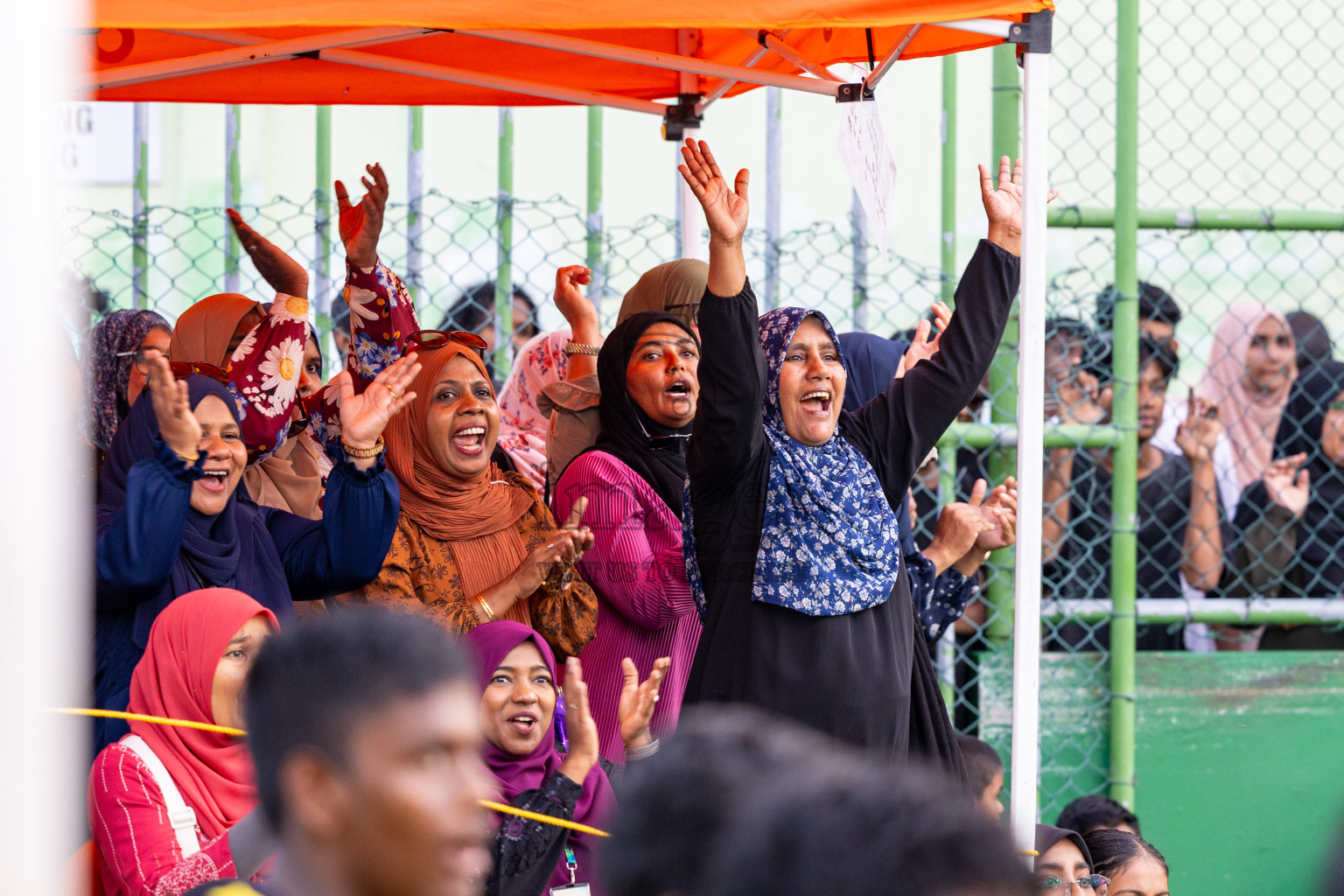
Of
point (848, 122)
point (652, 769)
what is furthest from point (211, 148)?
point (652, 769)

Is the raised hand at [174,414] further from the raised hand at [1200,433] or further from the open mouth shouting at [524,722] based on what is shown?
the raised hand at [1200,433]

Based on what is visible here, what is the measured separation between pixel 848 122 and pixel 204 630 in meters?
1.55

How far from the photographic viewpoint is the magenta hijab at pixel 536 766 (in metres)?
2.60

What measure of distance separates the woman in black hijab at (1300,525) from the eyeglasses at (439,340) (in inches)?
94.3

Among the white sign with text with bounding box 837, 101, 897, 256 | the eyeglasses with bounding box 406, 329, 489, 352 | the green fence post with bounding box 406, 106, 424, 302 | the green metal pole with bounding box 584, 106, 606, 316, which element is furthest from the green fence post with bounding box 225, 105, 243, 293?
the white sign with text with bounding box 837, 101, 897, 256

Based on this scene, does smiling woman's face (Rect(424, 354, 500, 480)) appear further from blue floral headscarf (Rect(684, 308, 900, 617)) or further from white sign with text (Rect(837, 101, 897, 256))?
white sign with text (Rect(837, 101, 897, 256))

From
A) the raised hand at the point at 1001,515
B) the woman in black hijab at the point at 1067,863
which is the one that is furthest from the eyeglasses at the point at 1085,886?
the raised hand at the point at 1001,515

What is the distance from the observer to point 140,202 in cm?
428

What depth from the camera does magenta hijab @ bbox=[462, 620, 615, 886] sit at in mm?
2600

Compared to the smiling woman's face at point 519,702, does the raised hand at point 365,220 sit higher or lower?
higher

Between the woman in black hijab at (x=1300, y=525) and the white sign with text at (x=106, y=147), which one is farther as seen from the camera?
the white sign with text at (x=106, y=147)

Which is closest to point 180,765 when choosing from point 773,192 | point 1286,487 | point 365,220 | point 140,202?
point 365,220

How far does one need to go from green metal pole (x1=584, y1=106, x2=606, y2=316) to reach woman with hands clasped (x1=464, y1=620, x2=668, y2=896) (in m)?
1.64

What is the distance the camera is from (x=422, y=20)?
2.35m
